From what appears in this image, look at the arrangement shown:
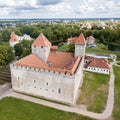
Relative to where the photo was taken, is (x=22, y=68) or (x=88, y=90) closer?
(x=22, y=68)

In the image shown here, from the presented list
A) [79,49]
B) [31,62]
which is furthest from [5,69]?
[79,49]

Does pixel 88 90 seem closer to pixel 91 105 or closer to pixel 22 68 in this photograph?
pixel 91 105

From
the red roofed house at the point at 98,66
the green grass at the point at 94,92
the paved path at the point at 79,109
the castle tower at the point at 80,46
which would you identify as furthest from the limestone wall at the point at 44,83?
the red roofed house at the point at 98,66

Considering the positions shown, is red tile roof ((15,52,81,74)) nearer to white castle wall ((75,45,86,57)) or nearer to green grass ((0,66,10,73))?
white castle wall ((75,45,86,57))

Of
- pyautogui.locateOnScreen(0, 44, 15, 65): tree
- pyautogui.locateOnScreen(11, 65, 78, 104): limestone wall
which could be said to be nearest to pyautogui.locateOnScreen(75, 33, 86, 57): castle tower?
pyautogui.locateOnScreen(11, 65, 78, 104): limestone wall

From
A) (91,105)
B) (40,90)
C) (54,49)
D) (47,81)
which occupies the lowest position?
(91,105)

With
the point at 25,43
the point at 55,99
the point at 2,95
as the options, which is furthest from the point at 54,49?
the point at 25,43
